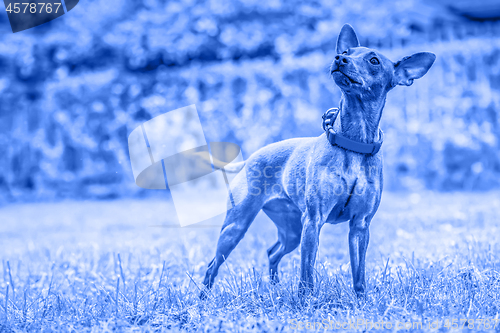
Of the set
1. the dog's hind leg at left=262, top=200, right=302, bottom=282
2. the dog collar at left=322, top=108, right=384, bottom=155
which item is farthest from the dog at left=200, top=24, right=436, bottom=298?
the dog's hind leg at left=262, top=200, right=302, bottom=282

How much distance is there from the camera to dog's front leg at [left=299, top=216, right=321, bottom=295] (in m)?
1.91

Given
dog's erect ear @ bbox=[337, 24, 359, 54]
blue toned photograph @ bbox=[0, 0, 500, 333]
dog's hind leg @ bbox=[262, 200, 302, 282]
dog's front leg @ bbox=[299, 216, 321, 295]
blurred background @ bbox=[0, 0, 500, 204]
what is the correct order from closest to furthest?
dog's front leg @ bbox=[299, 216, 321, 295] → dog's erect ear @ bbox=[337, 24, 359, 54] → dog's hind leg @ bbox=[262, 200, 302, 282] → blue toned photograph @ bbox=[0, 0, 500, 333] → blurred background @ bbox=[0, 0, 500, 204]

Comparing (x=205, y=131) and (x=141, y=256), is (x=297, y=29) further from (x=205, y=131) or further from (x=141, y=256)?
(x=141, y=256)

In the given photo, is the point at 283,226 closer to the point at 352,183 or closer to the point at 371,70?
the point at 352,183

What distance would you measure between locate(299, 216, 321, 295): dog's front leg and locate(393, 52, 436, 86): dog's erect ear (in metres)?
0.70

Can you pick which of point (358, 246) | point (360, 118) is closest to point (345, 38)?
point (360, 118)

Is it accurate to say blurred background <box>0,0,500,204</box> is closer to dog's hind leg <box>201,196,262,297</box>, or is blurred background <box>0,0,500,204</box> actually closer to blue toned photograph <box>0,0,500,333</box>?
blue toned photograph <box>0,0,500,333</box>

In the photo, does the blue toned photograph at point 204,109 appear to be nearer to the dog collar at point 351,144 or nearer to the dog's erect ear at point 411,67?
the dog collar at point 351,144

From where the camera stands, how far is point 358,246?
6.66 feet

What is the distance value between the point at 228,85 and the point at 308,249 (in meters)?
4.52

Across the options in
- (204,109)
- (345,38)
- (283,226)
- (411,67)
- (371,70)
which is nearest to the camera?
(371,70)

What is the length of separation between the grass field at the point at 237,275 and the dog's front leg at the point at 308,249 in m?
0.09

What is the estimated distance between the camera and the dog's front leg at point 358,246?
1991 mm

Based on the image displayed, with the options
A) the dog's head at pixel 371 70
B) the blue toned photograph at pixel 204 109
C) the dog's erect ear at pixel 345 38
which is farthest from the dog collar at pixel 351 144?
the blue toned photograph at pixel 204 109
